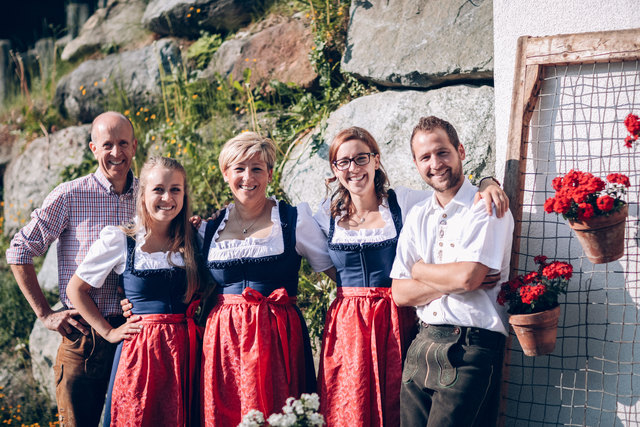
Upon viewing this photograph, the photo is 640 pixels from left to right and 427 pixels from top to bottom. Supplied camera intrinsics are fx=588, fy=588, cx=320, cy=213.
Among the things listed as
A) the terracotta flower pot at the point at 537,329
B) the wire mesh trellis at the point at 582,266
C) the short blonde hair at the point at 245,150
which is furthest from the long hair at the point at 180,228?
the wire mesh trellis at the point at 582,266

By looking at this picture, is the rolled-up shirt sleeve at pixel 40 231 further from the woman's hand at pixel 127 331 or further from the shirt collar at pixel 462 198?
the shirt collar at pixel 462 198

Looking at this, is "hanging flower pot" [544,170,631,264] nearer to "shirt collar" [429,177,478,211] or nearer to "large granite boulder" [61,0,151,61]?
"shirt collar" [429,177,478,211]

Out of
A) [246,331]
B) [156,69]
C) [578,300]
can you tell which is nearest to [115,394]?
[246,331]

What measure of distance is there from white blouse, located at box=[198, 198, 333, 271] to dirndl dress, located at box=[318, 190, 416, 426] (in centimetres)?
14

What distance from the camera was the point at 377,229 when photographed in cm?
303

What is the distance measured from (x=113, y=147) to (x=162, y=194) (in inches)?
23.8

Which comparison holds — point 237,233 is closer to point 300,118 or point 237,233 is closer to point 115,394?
point 115,394

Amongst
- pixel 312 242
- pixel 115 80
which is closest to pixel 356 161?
pixel 312 242

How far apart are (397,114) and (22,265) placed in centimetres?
255

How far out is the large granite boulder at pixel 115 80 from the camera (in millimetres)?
5668

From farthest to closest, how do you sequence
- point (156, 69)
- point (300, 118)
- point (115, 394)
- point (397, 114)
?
point (156, 69), point (300, 118), point (397, 114), point (115, 394)

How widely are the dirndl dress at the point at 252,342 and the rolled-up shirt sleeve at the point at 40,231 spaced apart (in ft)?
3.34

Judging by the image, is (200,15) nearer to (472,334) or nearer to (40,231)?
(40,231)

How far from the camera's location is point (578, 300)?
123 inches
